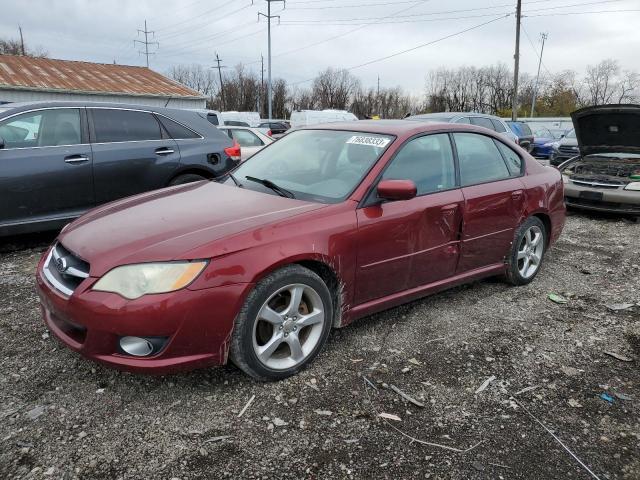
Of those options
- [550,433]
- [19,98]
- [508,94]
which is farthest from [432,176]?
[508,94]

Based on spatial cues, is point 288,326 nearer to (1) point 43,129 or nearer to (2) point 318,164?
(2) point 318,164

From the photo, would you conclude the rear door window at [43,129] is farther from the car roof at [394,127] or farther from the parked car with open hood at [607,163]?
the parked car with open hood at [607,163]

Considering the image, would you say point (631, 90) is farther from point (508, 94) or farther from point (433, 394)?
point (433, 394)

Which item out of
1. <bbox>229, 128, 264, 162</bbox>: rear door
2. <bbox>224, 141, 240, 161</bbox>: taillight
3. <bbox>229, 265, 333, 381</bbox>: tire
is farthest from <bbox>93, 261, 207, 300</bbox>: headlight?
<bbox>229, 128, 264, 162</bbox>: rear door

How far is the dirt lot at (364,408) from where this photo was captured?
2256mm

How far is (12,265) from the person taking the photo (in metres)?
4.90

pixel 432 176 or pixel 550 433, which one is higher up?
pixel 432 176

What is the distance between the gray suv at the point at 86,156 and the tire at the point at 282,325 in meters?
3.45

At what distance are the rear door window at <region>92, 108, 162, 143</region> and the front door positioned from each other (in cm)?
363

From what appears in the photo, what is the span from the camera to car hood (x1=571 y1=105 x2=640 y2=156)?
7270 mm

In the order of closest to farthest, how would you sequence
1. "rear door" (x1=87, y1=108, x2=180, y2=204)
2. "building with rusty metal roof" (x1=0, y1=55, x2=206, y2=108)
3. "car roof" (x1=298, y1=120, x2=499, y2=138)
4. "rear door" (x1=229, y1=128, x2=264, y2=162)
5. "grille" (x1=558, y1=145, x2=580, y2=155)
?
"car roof" (x1=298, y1=120, x2=499, y2=138)
"rear door" (x1=87, y1=108, x2=180, y2=204)
"rear door" (x1=229, y1=128, x2=264, y2=162)
"grille" (x1=558, y1=145, x2=580, y2=155)
"building with rusty metal roof" (x1=0, y1=55, x2=206, y2=108)

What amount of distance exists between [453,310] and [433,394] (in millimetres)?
1281

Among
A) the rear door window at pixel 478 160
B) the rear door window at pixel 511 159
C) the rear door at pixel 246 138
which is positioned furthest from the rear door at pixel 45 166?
the rear door at pixel 246 138

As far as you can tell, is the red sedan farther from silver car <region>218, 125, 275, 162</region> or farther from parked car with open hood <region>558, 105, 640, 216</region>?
silver car <region>218, 125, 275, 162</region>
